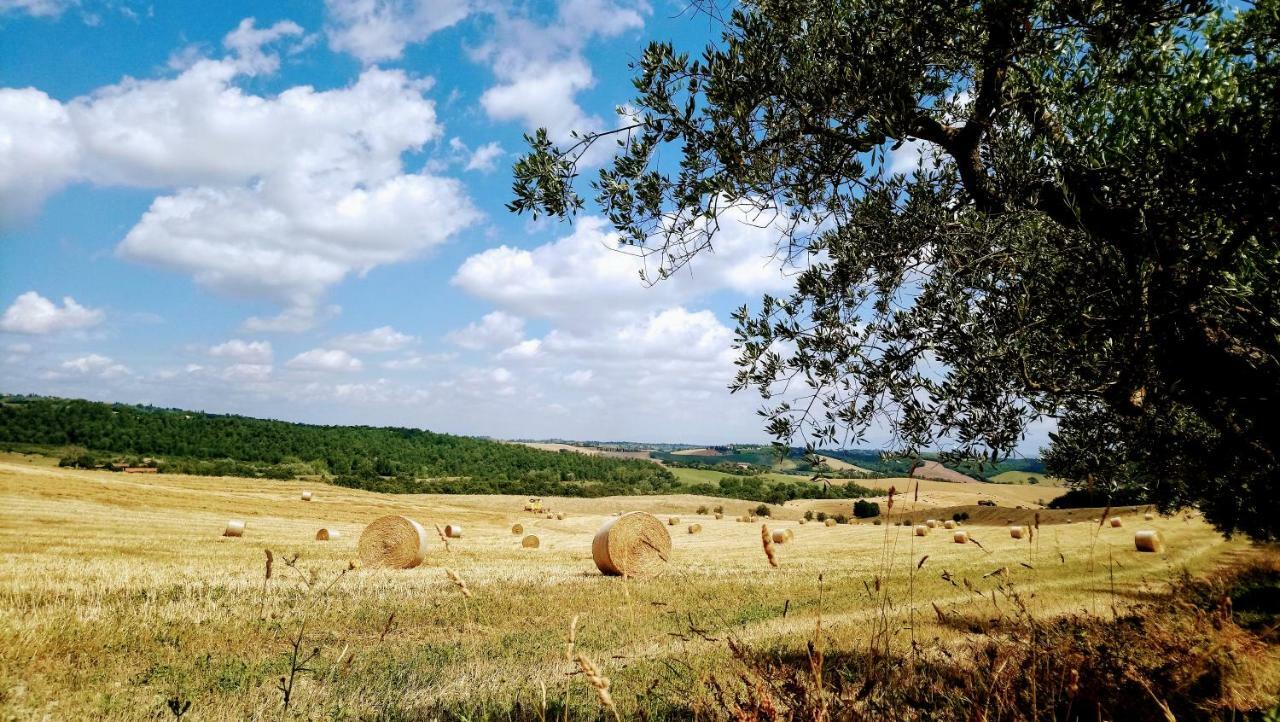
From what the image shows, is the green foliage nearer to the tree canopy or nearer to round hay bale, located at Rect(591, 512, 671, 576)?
round hay bale, located at Rect(591, 512, 671, 576)

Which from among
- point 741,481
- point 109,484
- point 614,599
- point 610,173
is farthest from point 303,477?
point 610,173

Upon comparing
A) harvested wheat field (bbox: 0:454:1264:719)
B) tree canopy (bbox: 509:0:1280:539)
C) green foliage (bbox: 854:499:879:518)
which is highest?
tree canopy (bbox: 509:0:1280:539)

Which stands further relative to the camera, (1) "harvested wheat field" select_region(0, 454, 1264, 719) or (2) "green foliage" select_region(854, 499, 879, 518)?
(2) "green foliage" select_region(854, 499, 879, 518)

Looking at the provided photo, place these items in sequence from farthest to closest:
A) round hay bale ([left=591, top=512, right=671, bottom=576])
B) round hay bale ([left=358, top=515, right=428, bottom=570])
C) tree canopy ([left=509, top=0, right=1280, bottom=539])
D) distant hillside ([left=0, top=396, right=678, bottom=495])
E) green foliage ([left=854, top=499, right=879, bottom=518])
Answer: distant hillside ([left=0, top=396, right=678, bottom=495])
green foliage ([left=854, top=499, right=879, bottom=518])
round hay bale ([left=358, top=515, right=428, bottom=570])
round hay bale ([left=591, top=512, right=671, bottom=576])
tree canopy ([left=509, top=0, right=1280, bottom=539])

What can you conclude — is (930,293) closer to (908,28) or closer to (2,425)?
(908,28)

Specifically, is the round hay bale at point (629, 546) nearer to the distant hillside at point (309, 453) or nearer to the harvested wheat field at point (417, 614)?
the harvested wheat field at point (417, 614)

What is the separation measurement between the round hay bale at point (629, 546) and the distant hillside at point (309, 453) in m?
77.6

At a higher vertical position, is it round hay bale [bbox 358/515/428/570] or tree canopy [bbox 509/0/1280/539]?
tree canopy [bbox 509/0/1280/539]

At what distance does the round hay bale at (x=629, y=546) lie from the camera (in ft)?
73.9

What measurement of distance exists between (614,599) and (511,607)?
2.62 metres

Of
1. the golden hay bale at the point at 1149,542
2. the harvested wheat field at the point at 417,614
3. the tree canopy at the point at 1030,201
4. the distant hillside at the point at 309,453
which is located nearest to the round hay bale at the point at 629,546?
the harvested wheat field at the point at 417,614

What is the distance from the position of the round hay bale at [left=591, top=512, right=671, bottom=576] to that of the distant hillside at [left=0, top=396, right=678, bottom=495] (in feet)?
255

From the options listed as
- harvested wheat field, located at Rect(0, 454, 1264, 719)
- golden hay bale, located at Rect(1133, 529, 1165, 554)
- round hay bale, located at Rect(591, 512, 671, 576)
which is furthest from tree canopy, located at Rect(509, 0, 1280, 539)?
golden hay bale, located at Rect(1133, 529, 1165, 554)

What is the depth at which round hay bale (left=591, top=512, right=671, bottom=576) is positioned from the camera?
886 inches
